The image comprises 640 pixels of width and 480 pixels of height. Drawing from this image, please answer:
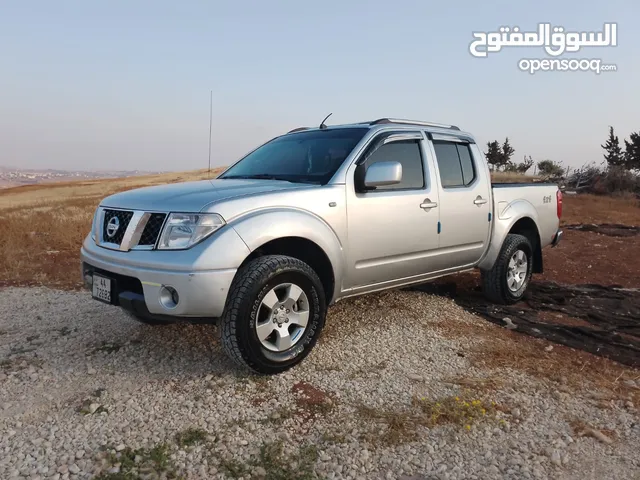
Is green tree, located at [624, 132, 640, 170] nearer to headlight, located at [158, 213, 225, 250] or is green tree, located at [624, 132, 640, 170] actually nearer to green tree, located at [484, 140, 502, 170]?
green tree, located at [484, 140, 502, 170]

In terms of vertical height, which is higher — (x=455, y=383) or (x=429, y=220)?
(x=429, y=220)

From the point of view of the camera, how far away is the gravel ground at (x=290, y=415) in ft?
8.14

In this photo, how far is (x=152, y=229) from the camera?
10.8 feet

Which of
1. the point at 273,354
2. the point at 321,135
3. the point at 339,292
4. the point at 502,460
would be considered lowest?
the point at 502,460

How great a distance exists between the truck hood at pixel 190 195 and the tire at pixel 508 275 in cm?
268

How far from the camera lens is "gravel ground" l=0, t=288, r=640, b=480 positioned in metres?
2.48

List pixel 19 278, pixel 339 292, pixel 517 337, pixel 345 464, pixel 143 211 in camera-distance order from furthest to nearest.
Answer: pixel 19 278 → pixel 517 337 → pixel 339 292 → pixel 143 211 → pixel 345 464

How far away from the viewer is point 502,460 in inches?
101

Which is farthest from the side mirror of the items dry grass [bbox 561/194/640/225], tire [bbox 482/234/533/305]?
dry grass [bbox 561/194/640/225]

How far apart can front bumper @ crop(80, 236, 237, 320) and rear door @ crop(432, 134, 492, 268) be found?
2.37 metres

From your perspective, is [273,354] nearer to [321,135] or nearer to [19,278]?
[321,135]

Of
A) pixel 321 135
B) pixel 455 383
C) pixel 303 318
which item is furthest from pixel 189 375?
pixel 321 135

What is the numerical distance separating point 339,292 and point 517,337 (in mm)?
1774

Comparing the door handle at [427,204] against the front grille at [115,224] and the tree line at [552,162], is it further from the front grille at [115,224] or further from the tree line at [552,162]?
the tree line at [552,162]
